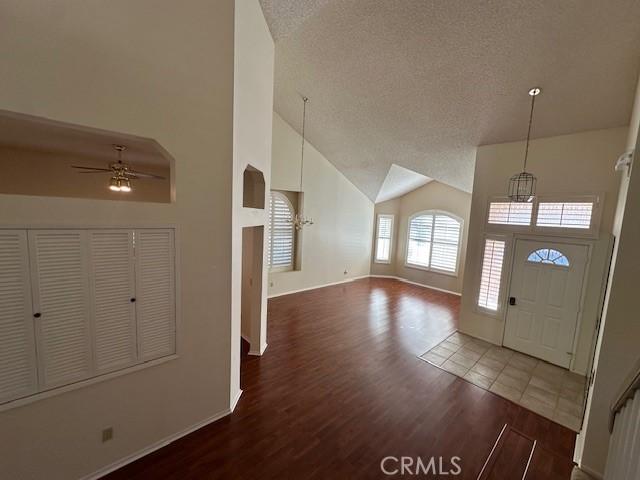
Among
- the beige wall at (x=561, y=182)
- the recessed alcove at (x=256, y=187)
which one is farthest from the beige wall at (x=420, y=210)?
the recessed alcove at (x=256, y=187)

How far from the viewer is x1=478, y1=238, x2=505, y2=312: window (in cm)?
487

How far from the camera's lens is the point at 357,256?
9.51 metres

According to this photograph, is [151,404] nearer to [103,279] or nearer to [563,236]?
[103,279]

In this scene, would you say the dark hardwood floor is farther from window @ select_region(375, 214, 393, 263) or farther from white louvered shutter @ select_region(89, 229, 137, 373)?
window @ select_region(375, 214, 393, 263)

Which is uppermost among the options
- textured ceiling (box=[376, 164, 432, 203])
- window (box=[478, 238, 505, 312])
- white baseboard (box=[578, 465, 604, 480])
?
textured ceiling (box=[376, 164, 432, 203])

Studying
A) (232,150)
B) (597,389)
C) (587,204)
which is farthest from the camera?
(587,204)

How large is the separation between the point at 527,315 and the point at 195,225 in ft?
17.8

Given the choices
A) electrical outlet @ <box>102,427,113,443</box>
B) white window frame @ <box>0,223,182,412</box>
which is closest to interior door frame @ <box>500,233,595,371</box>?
white window frame @ <box>0,223,182,412</box>

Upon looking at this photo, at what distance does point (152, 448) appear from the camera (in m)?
2.47

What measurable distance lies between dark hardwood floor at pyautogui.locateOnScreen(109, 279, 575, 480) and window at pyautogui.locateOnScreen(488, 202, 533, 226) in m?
2.71

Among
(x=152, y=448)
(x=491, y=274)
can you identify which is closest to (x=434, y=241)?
(x=491, y=274)

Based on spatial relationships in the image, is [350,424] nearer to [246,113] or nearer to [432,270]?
[246,113]

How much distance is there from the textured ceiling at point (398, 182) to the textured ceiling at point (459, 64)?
1.90 metres

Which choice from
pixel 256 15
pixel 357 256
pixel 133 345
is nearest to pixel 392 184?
pixel 357 256
